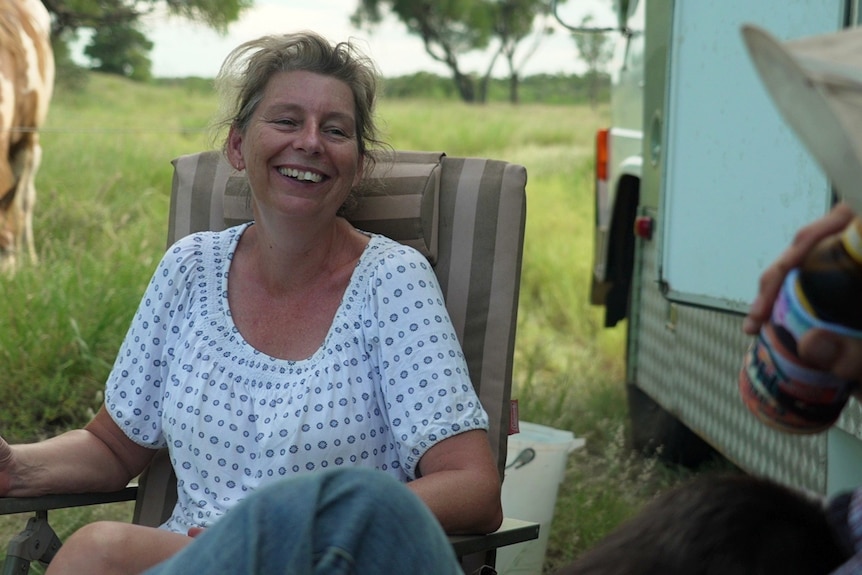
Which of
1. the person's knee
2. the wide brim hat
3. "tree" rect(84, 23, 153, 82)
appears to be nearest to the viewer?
the wide brim hat

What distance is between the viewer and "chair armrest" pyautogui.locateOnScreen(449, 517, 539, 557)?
2.09m

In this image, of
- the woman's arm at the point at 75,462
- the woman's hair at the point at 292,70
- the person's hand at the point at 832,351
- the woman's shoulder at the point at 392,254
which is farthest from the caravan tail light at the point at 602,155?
the person's hand at the point at 832,351

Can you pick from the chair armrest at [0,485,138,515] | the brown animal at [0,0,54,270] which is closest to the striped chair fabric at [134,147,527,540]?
the chair armrest at [0,485,138,515]

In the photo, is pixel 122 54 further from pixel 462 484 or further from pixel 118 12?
pixel 462 484

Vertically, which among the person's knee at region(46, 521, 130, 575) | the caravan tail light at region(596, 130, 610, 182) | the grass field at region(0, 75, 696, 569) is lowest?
the grass field at region(0, 75, 696, 569)

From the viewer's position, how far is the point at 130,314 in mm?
4707

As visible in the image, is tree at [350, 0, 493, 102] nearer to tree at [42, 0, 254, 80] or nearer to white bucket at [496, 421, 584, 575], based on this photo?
tree at [42, 0, 254, 80]

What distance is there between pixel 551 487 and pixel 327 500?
1905 millimetres

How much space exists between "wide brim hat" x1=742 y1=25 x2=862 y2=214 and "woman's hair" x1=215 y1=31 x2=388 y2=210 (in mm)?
1328

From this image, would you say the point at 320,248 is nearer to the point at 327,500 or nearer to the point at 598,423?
the point at 327,500

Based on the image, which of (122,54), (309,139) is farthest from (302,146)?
(122,54)

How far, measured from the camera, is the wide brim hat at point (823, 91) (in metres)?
1.09

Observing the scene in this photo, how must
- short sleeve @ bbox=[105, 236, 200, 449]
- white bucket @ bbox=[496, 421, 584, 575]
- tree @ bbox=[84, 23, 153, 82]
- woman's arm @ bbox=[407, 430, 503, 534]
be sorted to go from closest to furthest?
woman's arm @ bbox=[407, 430, 503, 534] < short sleeve @ bbox=[105, 236, 200, 449] < white bucket @ bbox=[496, 421, 584, 575] < tree @ bbox=[84, 23, 153, 82]

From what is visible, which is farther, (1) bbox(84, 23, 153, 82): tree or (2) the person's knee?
(1) bbox(84, 23, 153, 82): tree
